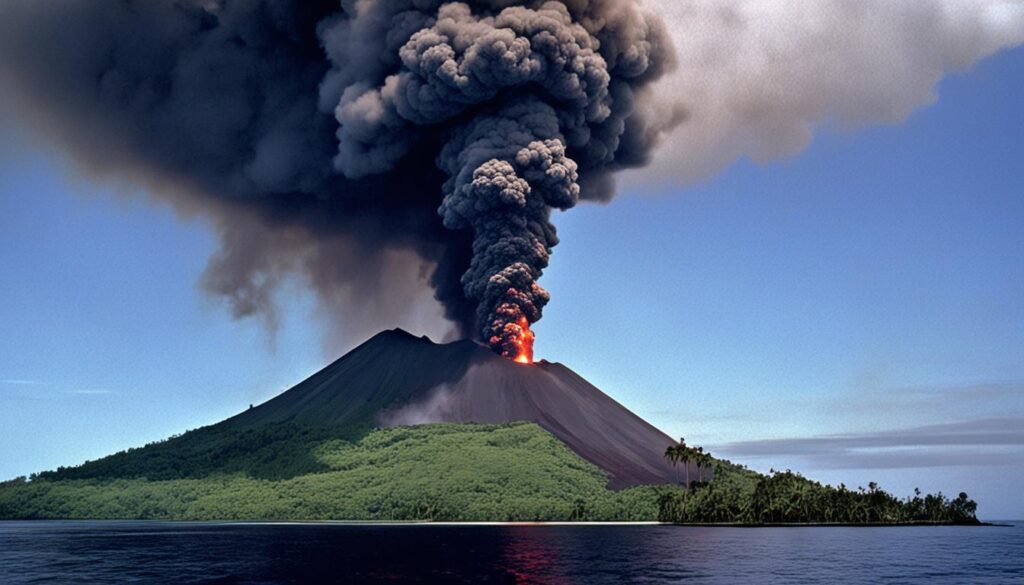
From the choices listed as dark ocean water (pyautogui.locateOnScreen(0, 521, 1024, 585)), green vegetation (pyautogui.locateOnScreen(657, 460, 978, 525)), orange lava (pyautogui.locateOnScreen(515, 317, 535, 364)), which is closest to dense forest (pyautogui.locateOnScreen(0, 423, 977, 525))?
green vegetation (pyautogui.locateOnScreen(657, 460, 978, 525))

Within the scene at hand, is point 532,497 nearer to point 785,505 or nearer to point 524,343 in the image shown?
point 524,343

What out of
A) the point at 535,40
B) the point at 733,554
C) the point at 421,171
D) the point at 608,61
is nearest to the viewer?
the point at 733,554

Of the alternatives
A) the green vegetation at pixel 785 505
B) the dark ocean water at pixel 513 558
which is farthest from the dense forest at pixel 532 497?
the dark ocean water at pixel 513 558

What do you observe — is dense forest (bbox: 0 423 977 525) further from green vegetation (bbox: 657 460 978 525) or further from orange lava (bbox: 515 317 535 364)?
orange lava (bbox: 515 317 535 364)

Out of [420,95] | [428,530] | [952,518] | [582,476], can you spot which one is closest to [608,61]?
[420,95]

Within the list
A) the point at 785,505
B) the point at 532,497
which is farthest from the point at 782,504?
the point at 532,497

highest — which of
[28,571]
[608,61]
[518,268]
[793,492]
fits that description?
[608,61]

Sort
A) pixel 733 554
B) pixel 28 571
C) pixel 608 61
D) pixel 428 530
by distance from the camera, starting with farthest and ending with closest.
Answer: pixel 608 61, pixel 428 530, pixel 733 554, pixel 28 571

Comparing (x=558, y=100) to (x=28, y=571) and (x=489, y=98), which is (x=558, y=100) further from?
(x=28, y=571)
